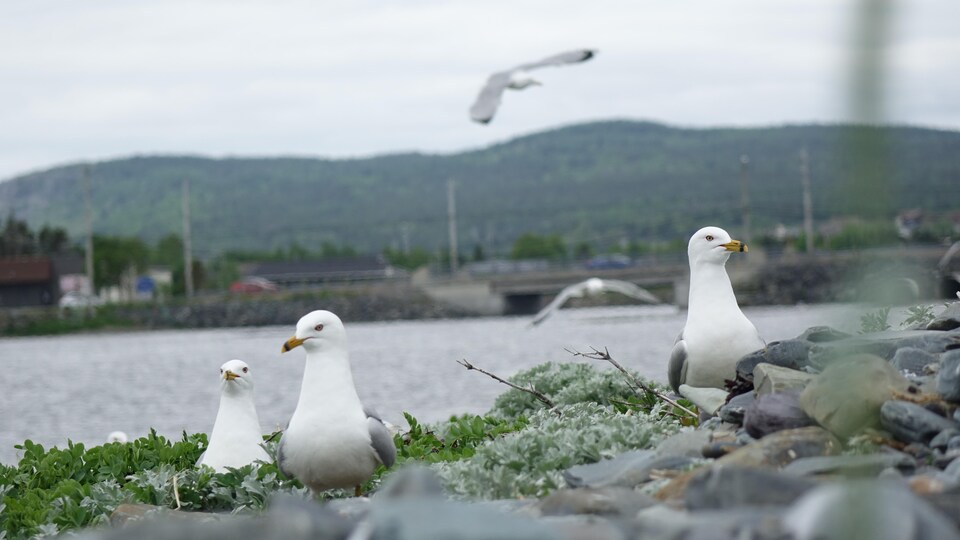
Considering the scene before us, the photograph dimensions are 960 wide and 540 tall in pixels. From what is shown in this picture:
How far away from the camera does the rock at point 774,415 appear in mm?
5844

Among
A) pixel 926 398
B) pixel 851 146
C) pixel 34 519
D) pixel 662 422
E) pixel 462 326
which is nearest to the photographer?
pixel 851 146

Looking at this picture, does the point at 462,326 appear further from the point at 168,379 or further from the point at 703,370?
the point at 703,370

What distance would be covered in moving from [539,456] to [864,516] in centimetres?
333

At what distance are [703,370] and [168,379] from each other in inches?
1507

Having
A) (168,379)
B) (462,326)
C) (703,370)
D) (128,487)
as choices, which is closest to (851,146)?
(703,370)

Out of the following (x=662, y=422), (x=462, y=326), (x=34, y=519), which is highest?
(x=662, y=422)

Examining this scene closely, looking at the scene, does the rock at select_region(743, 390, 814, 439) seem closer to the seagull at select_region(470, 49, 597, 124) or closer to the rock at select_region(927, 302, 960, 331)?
the rock at select_region(927, 302, 960, 331)

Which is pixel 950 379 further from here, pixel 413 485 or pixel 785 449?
pixel 413 485

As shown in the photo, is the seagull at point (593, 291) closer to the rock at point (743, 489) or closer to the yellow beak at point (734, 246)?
the yellow beak at point (734, 246)

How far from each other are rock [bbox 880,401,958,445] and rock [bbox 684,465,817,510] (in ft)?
4.26

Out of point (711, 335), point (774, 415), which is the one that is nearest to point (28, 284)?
point (711, 335)

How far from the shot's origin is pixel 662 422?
720 cm

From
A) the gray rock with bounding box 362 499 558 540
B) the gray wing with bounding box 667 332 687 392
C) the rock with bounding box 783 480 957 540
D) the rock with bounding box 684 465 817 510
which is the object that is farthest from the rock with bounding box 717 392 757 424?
the gray rock with bounding box 362 499 558 540

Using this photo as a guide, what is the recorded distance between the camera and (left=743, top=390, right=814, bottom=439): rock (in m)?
5.84
